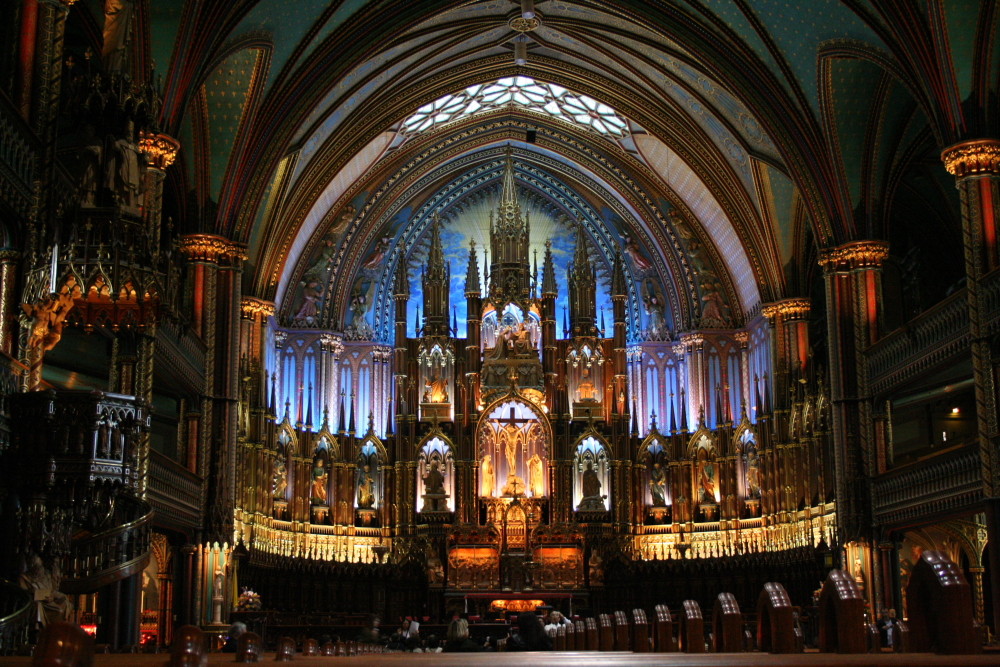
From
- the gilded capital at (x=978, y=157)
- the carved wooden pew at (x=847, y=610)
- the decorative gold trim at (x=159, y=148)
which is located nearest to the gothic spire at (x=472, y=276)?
the decorative gold trim at (x=159, y=148)

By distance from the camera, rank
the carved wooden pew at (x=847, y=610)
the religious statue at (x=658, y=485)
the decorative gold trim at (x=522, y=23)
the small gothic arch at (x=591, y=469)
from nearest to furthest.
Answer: the carved wooden pew at (x=847, y=610), the decorative gold trim at (x=522, y=23), the small gothic arch at (x=591, y=469), the religious statue at (x=658, y=485)

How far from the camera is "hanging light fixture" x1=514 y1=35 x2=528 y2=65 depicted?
28.7 m

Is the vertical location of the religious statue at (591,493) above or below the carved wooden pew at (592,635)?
above

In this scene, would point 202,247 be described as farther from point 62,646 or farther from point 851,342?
point 62,646

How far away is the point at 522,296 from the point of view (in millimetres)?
31500

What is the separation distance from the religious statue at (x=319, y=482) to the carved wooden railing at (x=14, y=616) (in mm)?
17817

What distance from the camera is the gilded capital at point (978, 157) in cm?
1908

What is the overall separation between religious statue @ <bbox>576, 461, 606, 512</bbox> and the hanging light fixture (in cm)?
1076

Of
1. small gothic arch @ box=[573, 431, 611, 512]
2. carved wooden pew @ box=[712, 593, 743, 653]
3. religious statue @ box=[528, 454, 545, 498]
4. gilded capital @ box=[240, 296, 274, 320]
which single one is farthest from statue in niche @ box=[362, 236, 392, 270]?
carved wooden pew @ box=[712, 593, 743, 653]

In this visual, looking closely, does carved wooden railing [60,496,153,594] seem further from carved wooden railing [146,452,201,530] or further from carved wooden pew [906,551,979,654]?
→ carved wooden pew [906,551,979,654]

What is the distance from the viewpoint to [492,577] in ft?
96.4

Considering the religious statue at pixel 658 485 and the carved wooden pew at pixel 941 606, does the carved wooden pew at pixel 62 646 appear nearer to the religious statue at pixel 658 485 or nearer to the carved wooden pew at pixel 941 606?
the carved wooden pew at pixel 941 606

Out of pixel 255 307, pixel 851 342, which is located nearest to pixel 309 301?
pixel 255 307

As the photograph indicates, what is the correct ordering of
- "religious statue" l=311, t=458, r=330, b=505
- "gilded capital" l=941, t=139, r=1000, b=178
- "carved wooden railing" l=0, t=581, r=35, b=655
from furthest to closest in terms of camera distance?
"religious statue" l=311, t=458, r=330, b=505 → "gilded capital" l=941, t=139, r=1000, b=178 → "carved wooden railing" l=0, t=581, r=35, b=655
